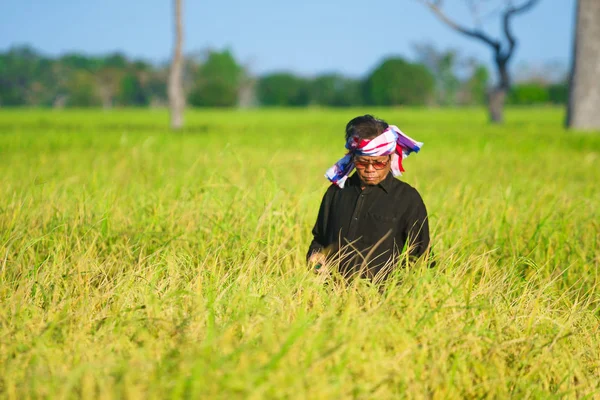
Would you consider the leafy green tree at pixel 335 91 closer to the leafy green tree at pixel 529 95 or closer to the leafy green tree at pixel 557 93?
the leafy green tree at pixel 529 95

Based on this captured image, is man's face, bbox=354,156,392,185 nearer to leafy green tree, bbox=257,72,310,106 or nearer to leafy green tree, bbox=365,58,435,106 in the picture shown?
leafy green tree, bbox=365,58,435,106

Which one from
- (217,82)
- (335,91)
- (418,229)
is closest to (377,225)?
(418,229)

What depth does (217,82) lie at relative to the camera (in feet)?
287

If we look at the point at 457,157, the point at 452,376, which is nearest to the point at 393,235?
the point at 452,376

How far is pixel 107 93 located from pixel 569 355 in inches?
3715

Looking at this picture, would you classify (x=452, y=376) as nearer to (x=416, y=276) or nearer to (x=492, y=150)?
(x=416, y=276)

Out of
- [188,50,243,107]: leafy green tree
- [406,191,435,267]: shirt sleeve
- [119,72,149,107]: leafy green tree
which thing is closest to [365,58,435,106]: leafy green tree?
[188,50,243,107]: leafy green tree

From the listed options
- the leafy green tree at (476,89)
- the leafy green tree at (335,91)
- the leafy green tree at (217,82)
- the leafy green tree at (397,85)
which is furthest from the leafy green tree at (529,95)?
the leafy green tree at (217,82)

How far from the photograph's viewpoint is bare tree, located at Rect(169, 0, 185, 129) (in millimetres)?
16484

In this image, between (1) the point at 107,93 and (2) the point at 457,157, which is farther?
(1) the point at 107,93

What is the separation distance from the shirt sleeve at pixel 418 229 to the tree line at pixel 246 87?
3163 inches

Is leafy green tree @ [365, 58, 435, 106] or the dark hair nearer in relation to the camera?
the dark hair

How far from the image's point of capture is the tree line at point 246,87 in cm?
8844

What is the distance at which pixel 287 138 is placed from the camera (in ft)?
43.0
